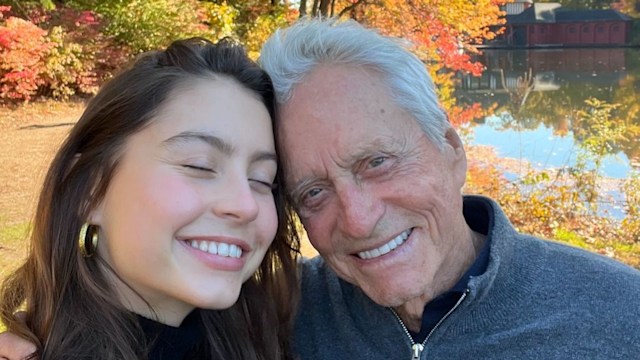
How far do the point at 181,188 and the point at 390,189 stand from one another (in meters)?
0.60

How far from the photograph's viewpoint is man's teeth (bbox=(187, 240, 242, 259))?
167cm

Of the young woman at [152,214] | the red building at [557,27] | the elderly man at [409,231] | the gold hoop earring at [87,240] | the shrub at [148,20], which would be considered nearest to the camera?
the young woman at [152,214]

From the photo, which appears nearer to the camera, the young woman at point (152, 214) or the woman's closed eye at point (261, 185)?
the young woman at point (152, 214)

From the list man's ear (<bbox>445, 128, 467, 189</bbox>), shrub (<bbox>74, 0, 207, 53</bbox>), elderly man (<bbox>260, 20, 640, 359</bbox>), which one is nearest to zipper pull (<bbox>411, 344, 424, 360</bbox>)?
elderly man (<bbox>260, 20, 640, 359</bbox>)

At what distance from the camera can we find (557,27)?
53.0 m

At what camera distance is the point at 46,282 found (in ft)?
5.78

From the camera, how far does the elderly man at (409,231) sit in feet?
6.16

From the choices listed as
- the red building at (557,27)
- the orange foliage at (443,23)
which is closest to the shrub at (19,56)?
the orange foliage at (443,23)

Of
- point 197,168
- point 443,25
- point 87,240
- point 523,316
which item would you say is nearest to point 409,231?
point 523,316

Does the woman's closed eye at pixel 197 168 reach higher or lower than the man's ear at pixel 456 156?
higher

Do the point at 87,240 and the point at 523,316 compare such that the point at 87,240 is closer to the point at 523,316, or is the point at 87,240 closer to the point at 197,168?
the point at 197,168

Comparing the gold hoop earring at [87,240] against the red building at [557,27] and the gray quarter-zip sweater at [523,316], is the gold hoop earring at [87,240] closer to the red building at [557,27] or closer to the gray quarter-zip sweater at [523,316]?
the gray quarter-zip sweater at [523,316]

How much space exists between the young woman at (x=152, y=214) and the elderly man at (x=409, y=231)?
0.50ft

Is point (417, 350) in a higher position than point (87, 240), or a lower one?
lower
